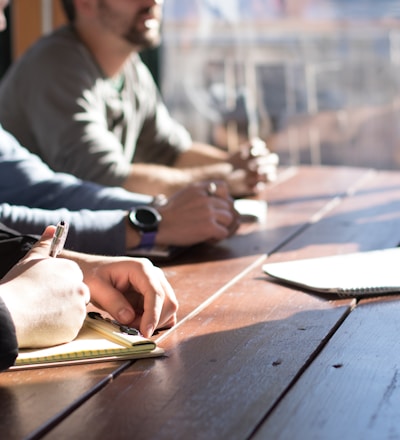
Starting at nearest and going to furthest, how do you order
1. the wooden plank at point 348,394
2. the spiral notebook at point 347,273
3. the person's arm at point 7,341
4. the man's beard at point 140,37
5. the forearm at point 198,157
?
1. the wooden plank at point 348,394
2. the person's arm at point 7,341
3. the spiral notebook at point 347,273
4. the man's beard at point 140,37
5. the forearm at point 198,157

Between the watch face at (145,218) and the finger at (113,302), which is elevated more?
the finger at (113,302)

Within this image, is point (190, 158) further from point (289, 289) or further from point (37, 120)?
point (289, 289)

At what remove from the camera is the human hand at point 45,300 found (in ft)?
3.54

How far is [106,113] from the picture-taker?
2.73 m

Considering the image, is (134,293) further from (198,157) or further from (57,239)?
(198,157)

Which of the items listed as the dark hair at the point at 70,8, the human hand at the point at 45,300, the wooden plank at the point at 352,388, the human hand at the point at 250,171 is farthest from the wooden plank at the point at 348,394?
the dark hair at the point at 70,8

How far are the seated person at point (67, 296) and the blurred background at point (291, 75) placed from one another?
4.24 m

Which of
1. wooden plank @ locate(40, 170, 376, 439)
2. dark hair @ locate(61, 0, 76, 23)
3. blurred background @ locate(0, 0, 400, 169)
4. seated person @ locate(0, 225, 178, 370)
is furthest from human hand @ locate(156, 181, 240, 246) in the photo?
blurred background @ locate(0, 0, 400, 169)

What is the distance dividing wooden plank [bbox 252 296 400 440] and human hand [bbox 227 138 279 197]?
127cm

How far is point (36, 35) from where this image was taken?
4707mm

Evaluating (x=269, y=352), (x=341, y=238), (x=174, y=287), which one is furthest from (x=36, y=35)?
(x=269, y=352)

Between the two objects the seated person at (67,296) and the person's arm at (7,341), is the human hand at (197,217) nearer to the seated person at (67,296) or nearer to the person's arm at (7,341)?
the seated person at (67,296)

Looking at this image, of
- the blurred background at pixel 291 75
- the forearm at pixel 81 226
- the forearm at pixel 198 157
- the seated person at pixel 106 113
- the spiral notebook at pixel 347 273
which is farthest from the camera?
the blurred background at pixel 291 75

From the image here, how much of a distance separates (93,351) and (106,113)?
1.70 m
